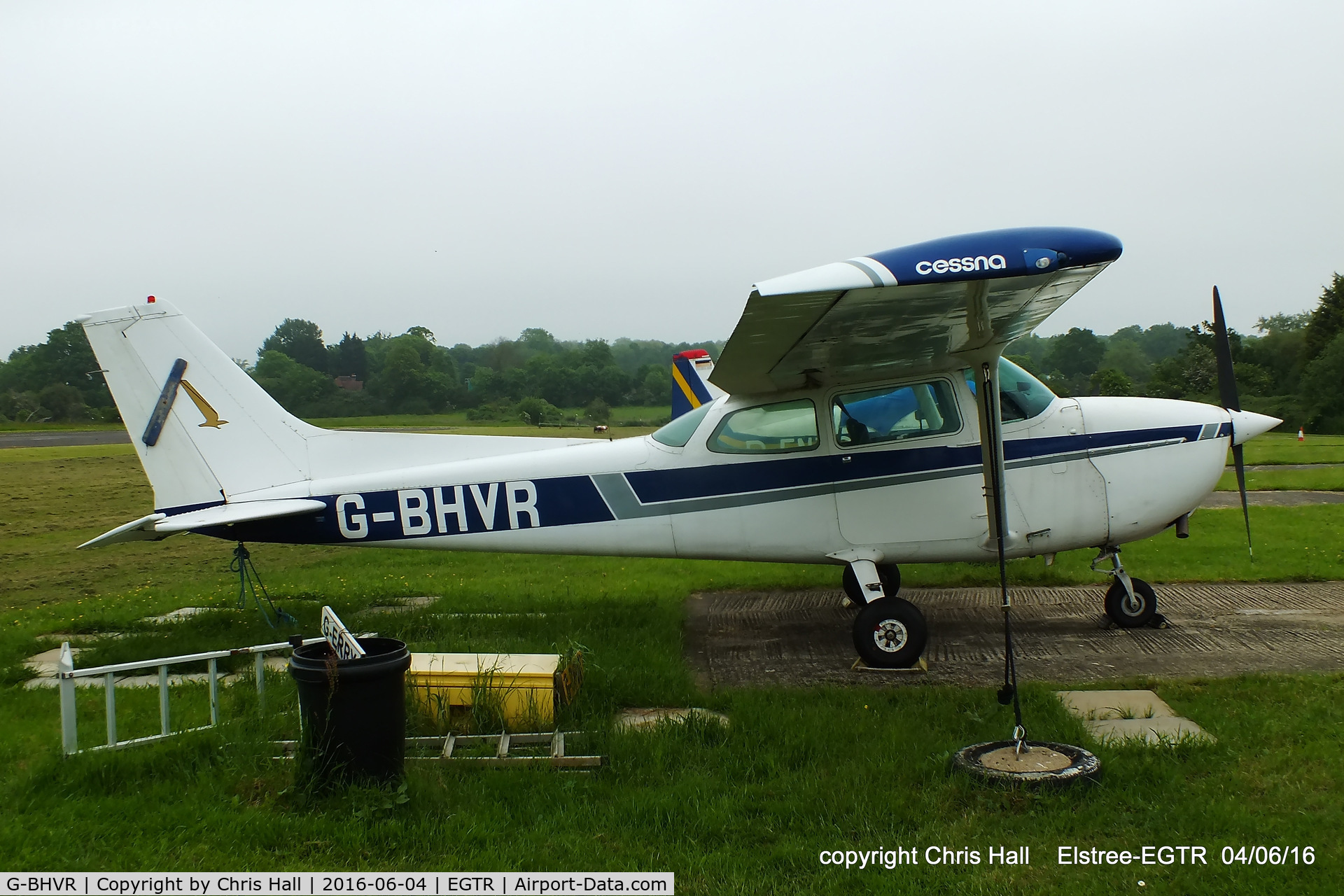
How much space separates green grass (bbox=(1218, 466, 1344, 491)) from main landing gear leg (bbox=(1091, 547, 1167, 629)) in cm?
1068

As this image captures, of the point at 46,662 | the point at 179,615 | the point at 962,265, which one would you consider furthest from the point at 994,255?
the point at 179,615

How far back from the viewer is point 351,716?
404 cm

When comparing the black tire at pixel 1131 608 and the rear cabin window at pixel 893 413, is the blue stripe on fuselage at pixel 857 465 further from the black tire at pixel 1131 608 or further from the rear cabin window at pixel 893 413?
the black tire at pixel 1131 608

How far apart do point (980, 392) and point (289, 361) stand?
1296 inches

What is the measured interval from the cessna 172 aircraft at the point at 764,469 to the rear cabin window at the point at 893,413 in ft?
0.04

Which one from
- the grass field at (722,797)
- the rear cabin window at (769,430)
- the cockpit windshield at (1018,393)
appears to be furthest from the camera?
the rear cabin window at (769,430)

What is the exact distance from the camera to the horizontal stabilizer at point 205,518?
6.96 metres

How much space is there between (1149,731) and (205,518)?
6.89 metres

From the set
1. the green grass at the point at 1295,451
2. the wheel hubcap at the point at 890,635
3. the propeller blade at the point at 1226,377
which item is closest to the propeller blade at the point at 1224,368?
the propeller blade at the point at 1226,377

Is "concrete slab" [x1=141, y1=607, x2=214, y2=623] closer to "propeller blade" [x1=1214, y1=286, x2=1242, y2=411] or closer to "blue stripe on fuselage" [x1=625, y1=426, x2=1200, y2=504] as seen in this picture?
"blue stripe on fuselage" [x1=625, y1=426, x2=1200, y2=504]

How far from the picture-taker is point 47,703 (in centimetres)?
584

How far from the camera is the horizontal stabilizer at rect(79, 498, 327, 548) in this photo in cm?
696

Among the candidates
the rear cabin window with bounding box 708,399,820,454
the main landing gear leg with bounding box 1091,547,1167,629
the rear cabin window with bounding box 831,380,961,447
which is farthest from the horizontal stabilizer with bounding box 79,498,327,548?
the main landing gear leg with bounding box 1091,547,1167,629

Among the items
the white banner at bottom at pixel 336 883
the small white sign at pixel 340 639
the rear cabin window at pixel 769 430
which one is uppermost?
the rear cabin window at pixel 769 430
